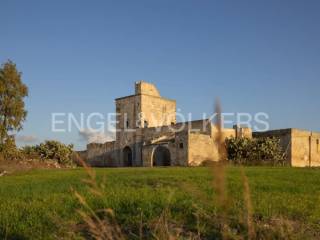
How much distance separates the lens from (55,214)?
7.33 m

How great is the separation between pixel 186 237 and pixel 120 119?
44.3 metres

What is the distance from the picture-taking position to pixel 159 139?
40375 mm

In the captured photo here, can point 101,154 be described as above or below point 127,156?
above

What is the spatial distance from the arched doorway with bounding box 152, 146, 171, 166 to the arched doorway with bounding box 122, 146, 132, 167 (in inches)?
272

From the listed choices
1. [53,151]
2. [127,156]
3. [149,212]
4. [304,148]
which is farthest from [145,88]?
[149,212]

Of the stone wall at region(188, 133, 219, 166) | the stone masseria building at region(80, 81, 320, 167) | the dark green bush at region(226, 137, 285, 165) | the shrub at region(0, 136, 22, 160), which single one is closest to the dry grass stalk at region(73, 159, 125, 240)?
the stone masseria building at region(80, 81, 320, 167)

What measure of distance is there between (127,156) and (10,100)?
1621cm

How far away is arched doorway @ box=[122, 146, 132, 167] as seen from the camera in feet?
156

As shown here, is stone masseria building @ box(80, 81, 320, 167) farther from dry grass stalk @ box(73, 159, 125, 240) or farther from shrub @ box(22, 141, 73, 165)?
dry grass stalk @ box(73, 159, 125, 240)

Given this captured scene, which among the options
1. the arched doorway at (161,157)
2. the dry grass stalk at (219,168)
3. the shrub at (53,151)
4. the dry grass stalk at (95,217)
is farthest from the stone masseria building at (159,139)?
the dry grass stalk at (219,168)

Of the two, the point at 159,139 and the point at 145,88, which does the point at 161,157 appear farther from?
the point at 145,88

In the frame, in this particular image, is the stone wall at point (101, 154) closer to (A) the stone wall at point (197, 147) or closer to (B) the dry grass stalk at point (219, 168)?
(A) the stone wall at point (197, 147)

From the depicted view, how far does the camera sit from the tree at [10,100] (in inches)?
1372

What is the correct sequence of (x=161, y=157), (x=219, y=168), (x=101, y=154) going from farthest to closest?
(x=101, y=154)
(x=161, y=157)
(x=219, y=168)
